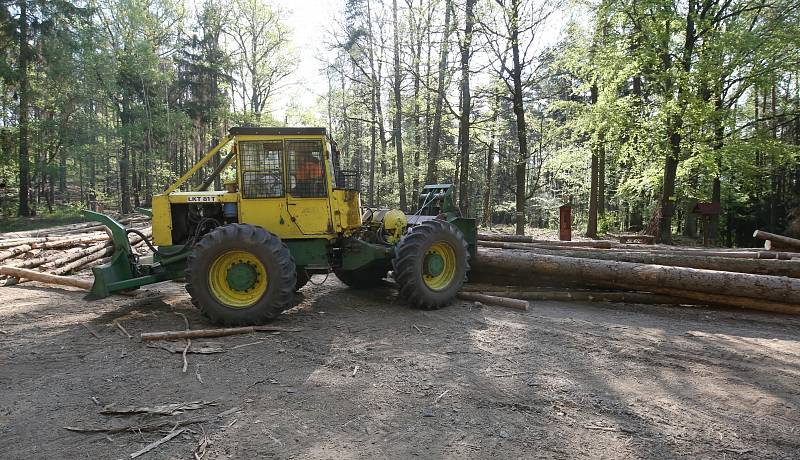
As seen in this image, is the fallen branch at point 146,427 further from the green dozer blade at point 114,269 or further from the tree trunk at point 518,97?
the tree trunk at point 518,97

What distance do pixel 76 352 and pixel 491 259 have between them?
6.11 m

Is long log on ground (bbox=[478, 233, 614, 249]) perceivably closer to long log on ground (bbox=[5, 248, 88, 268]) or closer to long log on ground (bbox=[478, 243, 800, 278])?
long log on ground (bbox=[478, 243, 800, 278])

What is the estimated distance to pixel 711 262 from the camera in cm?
780

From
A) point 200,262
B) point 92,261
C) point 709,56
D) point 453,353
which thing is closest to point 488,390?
point 453,353

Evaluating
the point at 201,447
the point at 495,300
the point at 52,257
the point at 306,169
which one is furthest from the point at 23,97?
the point at 201,447

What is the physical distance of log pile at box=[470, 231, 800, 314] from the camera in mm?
6613

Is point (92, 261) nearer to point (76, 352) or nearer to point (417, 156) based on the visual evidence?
point (76, 352)

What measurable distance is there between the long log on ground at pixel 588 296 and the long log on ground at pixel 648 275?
0.27m

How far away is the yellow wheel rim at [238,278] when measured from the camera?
5.75 metres

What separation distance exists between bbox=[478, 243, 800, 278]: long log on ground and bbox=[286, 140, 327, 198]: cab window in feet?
17.7

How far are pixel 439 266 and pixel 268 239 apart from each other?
8.60 ft

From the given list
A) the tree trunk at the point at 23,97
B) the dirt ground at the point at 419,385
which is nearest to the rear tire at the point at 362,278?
the dirt ground at the point at 419,385

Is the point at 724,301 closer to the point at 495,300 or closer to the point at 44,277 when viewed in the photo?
the point at 495,300

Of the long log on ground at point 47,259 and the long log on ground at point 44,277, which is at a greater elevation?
the long log on ground at point 47,259
